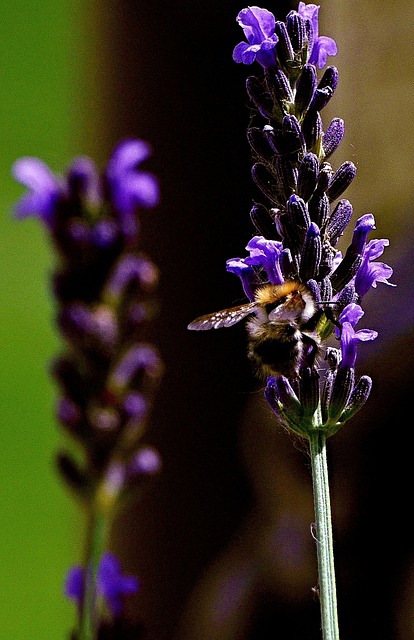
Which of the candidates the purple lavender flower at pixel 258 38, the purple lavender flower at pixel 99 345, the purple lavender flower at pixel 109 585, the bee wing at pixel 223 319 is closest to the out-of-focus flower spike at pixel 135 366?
the purple lavender flower at pixel 99 345

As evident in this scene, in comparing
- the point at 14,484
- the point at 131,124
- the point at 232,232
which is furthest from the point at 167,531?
the point at 131,124

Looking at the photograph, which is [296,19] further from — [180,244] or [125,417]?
[180,244]

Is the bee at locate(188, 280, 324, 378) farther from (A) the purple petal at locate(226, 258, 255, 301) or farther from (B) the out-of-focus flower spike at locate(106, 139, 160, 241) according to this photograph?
(B) the out-of-focus flower spike at locate(106, 139, 160, 241)

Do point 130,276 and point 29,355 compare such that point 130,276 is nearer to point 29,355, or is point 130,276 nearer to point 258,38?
point 258,38

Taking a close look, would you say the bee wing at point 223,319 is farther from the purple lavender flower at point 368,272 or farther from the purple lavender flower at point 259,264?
the purple lavender flower at point 368,272

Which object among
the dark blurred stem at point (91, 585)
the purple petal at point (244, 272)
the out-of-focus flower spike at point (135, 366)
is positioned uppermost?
the purple petal at point (244, 272)
